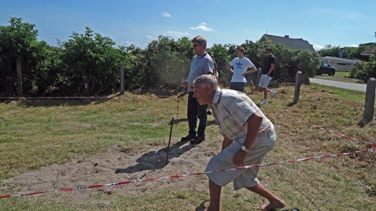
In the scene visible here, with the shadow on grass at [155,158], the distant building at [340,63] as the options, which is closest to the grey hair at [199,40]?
the shadow on grass at [155,158]

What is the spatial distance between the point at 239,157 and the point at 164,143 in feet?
10.6

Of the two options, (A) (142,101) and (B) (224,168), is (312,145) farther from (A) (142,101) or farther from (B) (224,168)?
(A) (142,101)

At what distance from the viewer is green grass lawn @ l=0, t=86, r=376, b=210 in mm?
3826

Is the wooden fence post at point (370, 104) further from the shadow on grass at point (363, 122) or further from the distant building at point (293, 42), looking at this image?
the distant building at point (293, 42)

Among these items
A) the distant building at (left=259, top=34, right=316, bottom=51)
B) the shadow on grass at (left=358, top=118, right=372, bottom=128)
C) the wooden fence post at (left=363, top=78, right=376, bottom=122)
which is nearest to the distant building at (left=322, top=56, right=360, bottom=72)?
the distant building at (left=259, top=34, right=316, bottom=51)

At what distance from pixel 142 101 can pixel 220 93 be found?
8554mm

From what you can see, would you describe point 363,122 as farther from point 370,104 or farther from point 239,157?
point 239,157

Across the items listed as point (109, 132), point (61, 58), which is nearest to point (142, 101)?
point (61, 58)

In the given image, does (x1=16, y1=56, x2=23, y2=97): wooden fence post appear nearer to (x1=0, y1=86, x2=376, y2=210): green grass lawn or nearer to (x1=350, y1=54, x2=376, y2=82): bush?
(x1=0, y1=86, x2=376, y2=210): green grass lawn

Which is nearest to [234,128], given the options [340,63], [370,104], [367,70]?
[370,104]

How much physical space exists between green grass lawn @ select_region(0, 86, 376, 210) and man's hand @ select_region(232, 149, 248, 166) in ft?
3.03

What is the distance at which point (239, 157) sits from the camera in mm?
2969

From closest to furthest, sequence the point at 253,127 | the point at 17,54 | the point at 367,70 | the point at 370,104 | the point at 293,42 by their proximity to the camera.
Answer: the point at 253,127 < the point at 370,104 < the point at 17,54 < the point at 367,70 < the point at 293,42

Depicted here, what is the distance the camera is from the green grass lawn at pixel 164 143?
3.83 m
